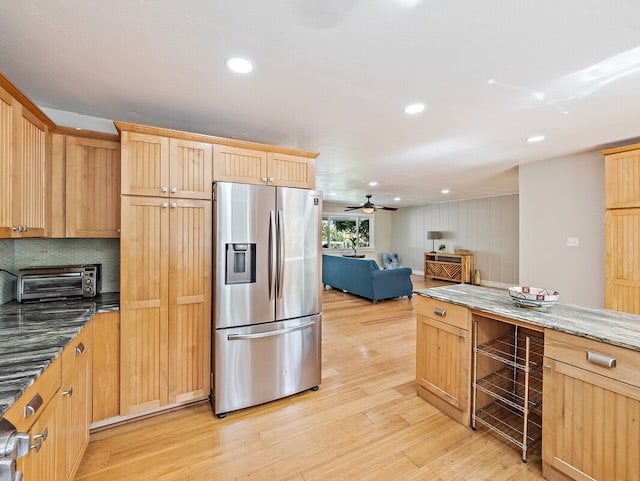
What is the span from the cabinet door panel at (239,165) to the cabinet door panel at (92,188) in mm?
801

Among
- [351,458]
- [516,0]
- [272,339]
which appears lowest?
[351,458]

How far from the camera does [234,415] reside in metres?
2.33

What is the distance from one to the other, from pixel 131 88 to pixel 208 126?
0.76 m

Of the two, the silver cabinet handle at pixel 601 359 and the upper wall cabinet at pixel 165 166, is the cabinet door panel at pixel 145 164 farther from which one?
the silver cabinet handle at pixel 601 359

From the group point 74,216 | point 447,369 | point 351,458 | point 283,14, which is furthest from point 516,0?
point 74,216

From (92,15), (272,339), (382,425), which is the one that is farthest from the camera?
(272,339)

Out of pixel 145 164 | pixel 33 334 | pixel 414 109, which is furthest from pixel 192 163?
pixel 414 109

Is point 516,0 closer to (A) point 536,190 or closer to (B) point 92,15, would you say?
(B) point 92,15

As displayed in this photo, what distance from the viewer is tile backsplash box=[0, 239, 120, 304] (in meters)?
2.12

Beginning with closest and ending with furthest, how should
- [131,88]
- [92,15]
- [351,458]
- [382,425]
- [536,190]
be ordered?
[92,15], [351,458], [131,88], [382,425], [536,190]

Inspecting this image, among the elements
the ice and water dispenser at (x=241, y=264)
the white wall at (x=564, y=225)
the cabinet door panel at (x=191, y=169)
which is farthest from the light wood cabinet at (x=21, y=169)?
the white wall at (x=564, y=225)

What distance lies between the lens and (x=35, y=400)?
1.10m

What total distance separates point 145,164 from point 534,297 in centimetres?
289

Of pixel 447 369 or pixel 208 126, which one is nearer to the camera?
pixel 447 369
